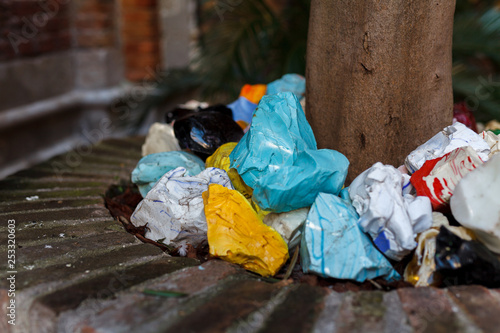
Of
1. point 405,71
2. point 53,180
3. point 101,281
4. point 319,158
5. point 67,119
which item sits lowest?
point 67,119

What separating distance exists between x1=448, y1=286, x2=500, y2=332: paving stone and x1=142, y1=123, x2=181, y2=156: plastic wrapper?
1019mm

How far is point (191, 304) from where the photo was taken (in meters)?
0.81

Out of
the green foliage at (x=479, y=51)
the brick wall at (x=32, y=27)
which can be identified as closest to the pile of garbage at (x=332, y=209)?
the green foliage at (x=479, y=51)

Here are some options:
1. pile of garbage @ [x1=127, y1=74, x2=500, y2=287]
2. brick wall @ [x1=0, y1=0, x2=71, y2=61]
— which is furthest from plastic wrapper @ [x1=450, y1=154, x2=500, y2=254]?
brick wall @ [x1=0, y1=0, x2=71, y2=61]

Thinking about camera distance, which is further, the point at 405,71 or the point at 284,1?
the point at 284,1

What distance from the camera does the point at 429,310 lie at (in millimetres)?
782

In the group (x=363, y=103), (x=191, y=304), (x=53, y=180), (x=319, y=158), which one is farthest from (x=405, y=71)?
(x=53, y=180)

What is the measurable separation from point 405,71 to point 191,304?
81cm

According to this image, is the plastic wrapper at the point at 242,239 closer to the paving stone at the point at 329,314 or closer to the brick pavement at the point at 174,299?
the brick pavement at the point at 174,299

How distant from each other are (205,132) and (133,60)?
2.75 metres

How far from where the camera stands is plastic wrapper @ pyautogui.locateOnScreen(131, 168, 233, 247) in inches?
43.2

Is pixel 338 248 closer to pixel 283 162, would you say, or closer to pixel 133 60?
pixel 283 162

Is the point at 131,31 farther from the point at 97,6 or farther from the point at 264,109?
the point at 264,109

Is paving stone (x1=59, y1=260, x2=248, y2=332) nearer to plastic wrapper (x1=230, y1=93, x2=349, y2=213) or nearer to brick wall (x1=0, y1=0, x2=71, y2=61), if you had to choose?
plastic wrapper (x1=230, y1=93, x2=349, y2=213)
